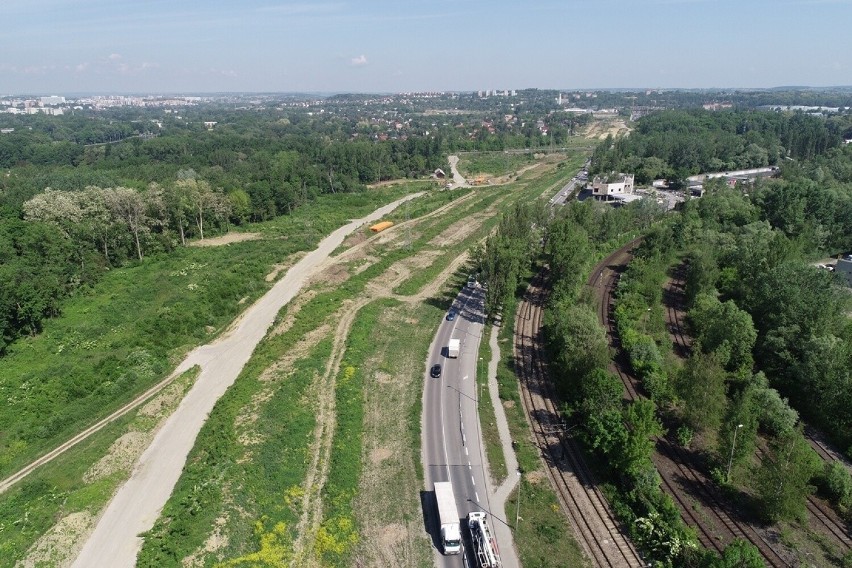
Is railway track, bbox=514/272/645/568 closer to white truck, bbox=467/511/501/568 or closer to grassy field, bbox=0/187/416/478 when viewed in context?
white truck, bbox=467/511/501/568

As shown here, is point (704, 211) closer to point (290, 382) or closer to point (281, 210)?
point (290, 382)

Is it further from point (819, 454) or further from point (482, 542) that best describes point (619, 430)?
point (819, 454)

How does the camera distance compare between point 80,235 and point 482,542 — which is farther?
point 80,235

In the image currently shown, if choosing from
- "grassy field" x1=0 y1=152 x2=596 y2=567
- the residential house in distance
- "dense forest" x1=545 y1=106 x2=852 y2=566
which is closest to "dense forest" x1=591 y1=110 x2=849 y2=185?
the residential house in distance

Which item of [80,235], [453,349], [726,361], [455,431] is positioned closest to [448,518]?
[455,431]

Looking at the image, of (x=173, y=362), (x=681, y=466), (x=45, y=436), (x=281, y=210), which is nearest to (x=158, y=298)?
(x=173, y=362)

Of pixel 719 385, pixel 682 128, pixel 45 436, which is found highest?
pixel 682 128
